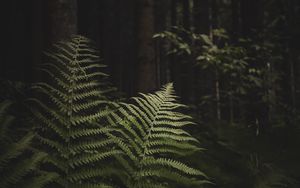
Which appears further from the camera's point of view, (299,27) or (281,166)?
(299,27)

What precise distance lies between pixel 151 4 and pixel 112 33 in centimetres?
2390

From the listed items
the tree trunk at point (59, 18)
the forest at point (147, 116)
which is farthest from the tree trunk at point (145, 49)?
the tree trunk at point (59, 18)

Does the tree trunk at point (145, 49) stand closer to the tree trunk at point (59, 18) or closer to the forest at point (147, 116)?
the forest at point (147, 116)

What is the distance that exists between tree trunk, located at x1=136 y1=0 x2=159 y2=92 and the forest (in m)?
0.02

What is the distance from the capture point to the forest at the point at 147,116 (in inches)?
85.3

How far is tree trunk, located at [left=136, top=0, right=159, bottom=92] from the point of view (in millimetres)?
7137

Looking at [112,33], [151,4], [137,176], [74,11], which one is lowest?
[137,176]

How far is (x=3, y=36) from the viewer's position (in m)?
13.9

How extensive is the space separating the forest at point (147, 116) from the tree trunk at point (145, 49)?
0.02 m

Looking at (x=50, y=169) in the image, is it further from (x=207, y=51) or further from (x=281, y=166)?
(x=207, y=51)

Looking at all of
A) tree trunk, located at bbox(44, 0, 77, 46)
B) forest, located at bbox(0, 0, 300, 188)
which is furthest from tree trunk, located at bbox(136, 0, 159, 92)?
tree trunk, located at bbox(44, 0, 77, 46)

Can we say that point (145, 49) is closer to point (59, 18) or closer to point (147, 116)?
point (59, 18)

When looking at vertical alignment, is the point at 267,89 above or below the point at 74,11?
below

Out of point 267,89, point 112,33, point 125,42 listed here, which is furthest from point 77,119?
point 125,42
